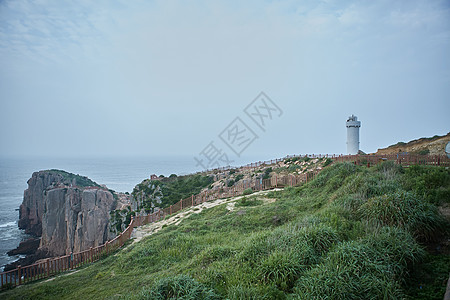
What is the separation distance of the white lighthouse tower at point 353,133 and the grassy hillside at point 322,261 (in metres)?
23.2

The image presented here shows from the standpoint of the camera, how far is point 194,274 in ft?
18.5

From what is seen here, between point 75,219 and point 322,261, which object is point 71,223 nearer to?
point 75,219

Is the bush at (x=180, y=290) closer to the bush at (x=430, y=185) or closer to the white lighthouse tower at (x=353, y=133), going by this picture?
the bush at (x=430, y=185)

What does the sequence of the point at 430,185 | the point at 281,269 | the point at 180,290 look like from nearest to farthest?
the point at 180,290
the point at 281,269
the point at 430,185

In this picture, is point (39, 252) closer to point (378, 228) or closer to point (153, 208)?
point (153, 208)

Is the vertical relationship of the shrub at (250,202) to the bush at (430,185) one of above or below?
below

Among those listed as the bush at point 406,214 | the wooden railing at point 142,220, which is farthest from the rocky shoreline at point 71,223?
the bush at point 406,214

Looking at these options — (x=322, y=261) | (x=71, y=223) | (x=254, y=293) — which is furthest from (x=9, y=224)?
(x=322, y=261)

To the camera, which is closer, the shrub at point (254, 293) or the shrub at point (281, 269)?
the shrub at point (254, 293)

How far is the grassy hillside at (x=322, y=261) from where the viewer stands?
14.1 feet

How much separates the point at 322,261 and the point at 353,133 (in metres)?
29.9

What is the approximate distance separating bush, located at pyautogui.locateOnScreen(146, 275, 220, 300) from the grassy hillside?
0.7 inches

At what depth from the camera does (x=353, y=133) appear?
102 ft

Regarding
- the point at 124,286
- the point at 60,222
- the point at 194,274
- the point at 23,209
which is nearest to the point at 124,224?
the point at 60,222
